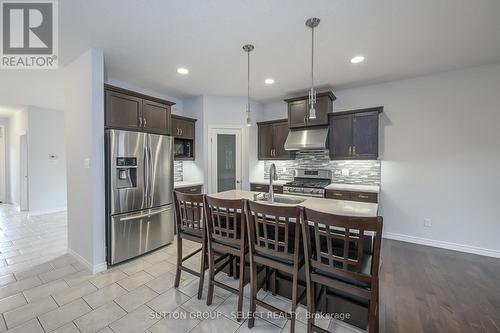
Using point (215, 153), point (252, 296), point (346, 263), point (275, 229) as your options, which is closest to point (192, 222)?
point (252, 296)

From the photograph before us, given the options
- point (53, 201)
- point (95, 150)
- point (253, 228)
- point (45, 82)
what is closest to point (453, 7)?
point (253, 228)

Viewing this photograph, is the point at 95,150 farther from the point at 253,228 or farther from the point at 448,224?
the point at 448,224

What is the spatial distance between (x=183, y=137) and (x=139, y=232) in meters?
2.11

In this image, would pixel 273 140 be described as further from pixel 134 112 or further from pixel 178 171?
pixel 134 112

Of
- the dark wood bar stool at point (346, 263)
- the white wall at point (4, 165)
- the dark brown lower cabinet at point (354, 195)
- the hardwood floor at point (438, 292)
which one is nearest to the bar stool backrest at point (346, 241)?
the dark wood bar stool at point (346, 263)

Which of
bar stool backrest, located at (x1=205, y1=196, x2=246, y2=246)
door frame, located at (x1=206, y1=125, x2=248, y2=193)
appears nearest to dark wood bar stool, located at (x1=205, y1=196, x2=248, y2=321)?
bar stool backrest, located at (x1=205, y1=196, x2=246, y2=246)

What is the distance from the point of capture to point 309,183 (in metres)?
4.35

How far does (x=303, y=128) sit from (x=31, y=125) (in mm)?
6714

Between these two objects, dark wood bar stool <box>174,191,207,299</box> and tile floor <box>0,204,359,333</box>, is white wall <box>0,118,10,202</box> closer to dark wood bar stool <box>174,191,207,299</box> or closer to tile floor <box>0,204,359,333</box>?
tile floor <box>0,204,359,333</box>

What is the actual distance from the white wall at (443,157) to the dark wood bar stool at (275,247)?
10.0 ft

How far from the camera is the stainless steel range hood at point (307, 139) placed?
4051 mm

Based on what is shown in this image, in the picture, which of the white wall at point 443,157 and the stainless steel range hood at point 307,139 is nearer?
the white wall at point 443,157

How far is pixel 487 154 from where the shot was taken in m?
3.23

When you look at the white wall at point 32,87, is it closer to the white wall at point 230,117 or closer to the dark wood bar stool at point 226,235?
the white wall at point 230,117
